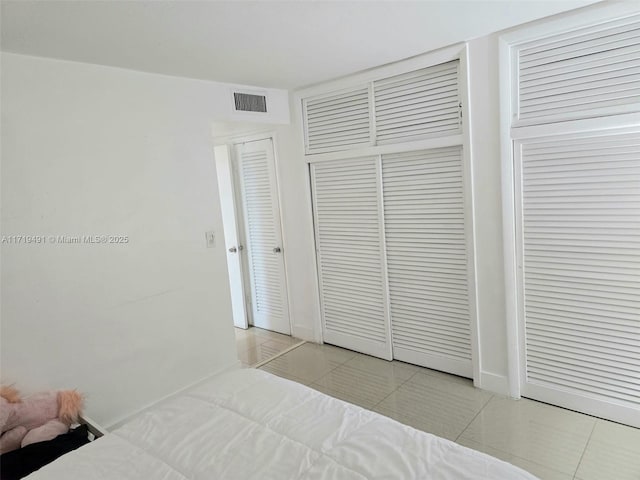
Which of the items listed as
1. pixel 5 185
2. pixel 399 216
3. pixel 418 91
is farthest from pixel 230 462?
pixel 418 91

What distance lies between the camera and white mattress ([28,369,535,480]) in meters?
1.39

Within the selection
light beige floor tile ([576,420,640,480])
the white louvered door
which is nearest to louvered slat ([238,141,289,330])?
the white louvered door

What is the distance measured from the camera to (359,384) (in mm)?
3230

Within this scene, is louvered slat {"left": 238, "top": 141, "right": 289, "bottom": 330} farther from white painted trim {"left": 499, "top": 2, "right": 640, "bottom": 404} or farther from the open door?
white painted trim {"left": 499, "top": 2, "right": 640, "bottom": 404}

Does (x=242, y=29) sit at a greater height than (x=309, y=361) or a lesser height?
greater

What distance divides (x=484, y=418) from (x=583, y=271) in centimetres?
113

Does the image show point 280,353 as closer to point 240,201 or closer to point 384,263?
point 384,263

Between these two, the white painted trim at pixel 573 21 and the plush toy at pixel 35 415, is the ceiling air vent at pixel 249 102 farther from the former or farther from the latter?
the plush toy at pixel 35 415

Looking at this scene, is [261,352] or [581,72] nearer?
[581,72]

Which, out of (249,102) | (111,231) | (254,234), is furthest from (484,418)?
(249,102)

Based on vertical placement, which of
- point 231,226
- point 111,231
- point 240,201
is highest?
point 240,201

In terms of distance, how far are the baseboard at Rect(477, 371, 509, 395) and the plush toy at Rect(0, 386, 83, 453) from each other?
8.76 ft

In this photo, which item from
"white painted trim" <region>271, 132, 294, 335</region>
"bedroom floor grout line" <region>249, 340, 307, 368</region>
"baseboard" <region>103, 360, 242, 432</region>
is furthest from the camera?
"white painted trim" <region>271, 132, 294, 335</region>

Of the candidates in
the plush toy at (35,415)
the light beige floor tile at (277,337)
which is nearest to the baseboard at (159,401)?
the plush toy at (35,415)
